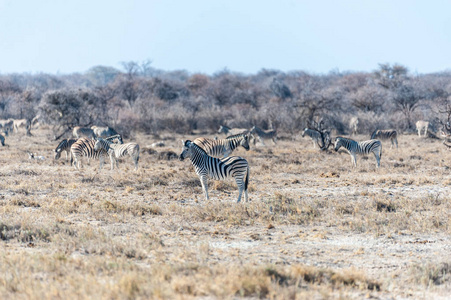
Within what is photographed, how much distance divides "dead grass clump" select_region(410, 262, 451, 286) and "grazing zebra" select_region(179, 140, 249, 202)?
200 inches

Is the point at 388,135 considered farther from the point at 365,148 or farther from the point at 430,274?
the point at 430,274

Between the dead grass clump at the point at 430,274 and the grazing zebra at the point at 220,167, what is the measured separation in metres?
5.07

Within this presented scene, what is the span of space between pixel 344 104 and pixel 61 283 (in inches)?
1455

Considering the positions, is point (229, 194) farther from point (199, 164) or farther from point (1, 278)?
point (1, 278)

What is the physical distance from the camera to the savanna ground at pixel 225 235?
571 centimetres

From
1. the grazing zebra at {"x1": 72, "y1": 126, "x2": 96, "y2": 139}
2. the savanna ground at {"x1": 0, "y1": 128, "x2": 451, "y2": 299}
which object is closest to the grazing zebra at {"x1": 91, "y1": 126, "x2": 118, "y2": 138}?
the grazing zebra at {"x1": 72, "y1": 126, "x2": 96, "y2": 139}

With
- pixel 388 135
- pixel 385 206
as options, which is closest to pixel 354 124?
pixel 388 135

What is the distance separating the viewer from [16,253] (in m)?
7.21

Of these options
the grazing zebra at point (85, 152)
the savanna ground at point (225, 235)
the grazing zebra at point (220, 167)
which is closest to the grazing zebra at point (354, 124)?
the savanna ground at point (225, 235)

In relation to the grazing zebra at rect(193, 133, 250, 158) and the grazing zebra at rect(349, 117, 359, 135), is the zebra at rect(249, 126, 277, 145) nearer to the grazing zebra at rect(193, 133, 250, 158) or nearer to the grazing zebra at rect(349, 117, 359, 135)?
the grazing zebra at rect(349, 117, 359, 135)

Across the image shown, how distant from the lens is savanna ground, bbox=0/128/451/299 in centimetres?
571

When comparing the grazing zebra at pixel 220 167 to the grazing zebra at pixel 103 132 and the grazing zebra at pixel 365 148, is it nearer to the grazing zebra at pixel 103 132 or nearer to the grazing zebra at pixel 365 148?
the grazing zebra at pixel 365 148

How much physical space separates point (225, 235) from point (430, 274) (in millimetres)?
3425

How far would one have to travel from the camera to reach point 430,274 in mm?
6531
